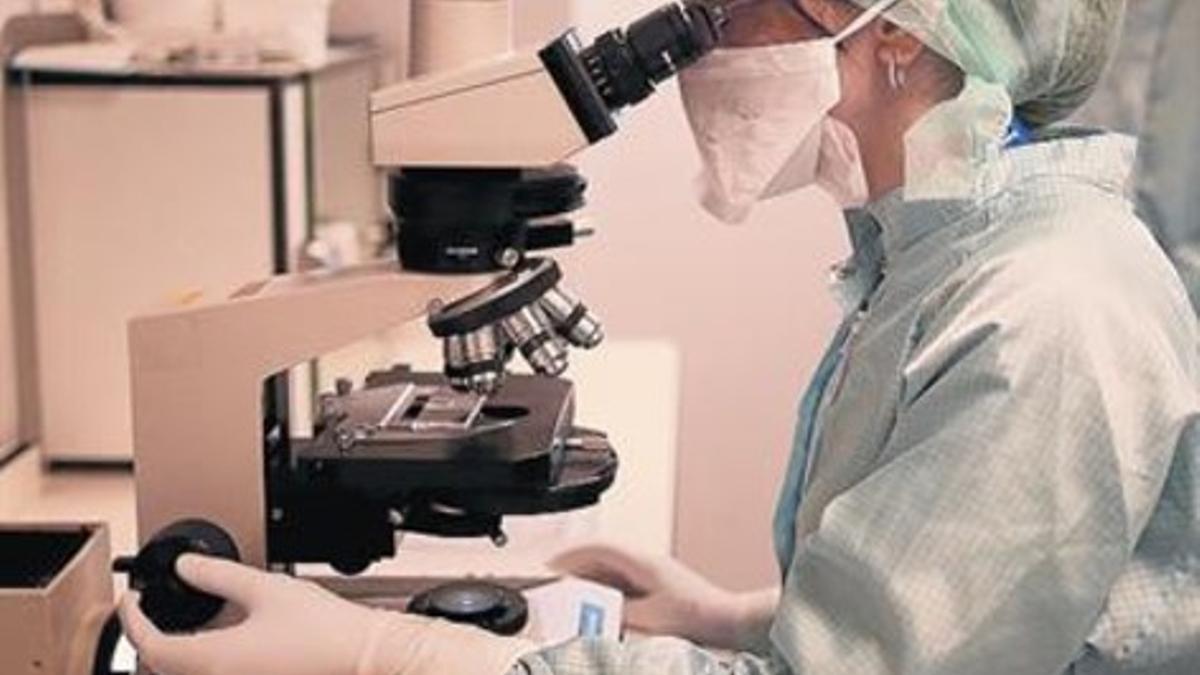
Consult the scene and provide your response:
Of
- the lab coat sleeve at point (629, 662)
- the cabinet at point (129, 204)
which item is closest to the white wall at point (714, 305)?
the cabinet at point (129, 204)

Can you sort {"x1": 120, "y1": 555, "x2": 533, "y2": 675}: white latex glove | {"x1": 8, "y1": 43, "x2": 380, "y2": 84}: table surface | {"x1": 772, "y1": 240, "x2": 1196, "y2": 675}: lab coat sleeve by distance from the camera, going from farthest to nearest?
{"x1": 8, "y1": 43, "x2": 380, "y2": 84}: table surface → {"x1": 120, "y1": 555, "x2": 533, "y2": 675}: white latex glove → {"x1": 772, "y1": 240, "x2": 1196, "y2": 675}: lab coat sleeve

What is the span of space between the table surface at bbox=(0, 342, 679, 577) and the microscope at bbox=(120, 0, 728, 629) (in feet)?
0.40

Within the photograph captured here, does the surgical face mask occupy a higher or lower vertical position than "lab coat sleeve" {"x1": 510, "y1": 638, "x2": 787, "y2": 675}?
higher

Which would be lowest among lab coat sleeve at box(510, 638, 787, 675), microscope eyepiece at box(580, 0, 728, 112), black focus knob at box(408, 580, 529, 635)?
black focus knob at box(408, 580, 529, 635)

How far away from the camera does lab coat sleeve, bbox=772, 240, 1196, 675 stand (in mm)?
941

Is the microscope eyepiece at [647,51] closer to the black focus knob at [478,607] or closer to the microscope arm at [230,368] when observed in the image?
the microscope arm at [230,368]

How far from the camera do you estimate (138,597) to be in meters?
1.10

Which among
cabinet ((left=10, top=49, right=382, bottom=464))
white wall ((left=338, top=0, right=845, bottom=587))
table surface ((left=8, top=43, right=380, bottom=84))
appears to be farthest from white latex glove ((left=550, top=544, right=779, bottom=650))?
table surface ((left=8, top=43, right=380, bottom=84))

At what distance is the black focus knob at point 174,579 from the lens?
3.56 feet

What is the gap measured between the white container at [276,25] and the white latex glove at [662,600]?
140 cm

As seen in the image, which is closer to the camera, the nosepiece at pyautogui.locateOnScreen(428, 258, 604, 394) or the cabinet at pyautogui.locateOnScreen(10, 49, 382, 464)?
the nosepiece at pyautogui.locateOnScreen(428, 258, 604, 394)

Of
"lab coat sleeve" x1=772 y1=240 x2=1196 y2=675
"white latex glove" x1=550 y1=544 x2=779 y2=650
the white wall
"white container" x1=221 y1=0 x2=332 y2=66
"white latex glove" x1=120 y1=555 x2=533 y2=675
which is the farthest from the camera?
"white container" x1=221 y1=0 x2=332 y2=66

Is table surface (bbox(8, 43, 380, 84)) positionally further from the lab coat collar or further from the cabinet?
the lab coat collar

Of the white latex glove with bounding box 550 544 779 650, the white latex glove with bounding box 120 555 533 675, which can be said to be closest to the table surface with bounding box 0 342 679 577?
the white latex glove with bounding box 550 544 779 650
